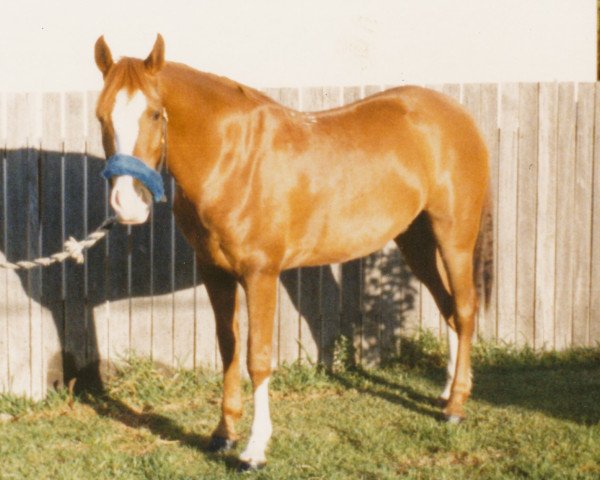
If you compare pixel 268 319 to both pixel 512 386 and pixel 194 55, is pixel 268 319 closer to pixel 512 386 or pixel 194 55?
pixel 512 386

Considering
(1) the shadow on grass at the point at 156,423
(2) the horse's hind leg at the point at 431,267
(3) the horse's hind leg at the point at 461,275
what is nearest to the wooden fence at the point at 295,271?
(1) the shadow on grass at the point at 156,423

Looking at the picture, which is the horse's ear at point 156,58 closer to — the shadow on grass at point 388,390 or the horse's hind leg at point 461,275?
the horse's hind leg at point 461,275

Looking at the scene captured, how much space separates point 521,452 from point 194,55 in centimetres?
500

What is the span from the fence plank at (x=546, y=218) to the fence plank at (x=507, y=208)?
189 millimetres

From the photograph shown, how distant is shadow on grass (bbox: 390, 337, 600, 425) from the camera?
5.05 meters

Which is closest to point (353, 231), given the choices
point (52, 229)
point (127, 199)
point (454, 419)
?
point (454, 419)

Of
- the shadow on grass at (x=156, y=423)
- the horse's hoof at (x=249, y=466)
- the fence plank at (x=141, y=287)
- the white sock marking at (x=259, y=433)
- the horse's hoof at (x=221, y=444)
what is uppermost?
the fence plank at (x=141, y=287)

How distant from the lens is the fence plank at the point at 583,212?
6.08 metres

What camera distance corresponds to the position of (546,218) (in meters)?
6.12

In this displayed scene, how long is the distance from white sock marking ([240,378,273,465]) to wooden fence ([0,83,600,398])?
165 cm

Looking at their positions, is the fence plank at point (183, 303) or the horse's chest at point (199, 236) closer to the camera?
the horse's chest at point (199, 236)

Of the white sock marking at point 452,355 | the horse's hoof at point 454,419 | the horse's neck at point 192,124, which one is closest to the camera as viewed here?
the horse's neck at point 192,124

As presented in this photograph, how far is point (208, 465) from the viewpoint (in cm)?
421

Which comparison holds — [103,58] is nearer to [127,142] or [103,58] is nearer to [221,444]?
[127,142]
